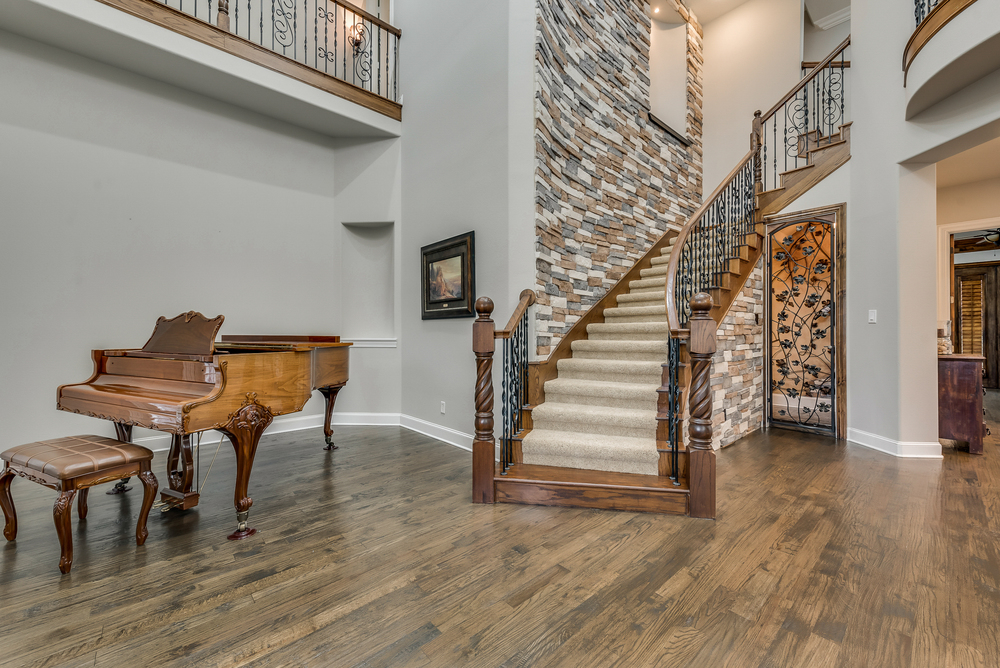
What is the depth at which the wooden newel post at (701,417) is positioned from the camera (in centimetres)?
238

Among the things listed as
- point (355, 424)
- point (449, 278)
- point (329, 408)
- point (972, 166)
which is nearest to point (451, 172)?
point (449, 278)

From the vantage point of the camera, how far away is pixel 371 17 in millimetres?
4469

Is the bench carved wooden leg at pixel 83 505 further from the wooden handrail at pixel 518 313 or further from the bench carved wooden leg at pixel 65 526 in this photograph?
the wooden handrail at pixel 518 313

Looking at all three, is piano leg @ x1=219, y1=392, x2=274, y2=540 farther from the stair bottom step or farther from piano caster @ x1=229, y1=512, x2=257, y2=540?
the stair bottom step

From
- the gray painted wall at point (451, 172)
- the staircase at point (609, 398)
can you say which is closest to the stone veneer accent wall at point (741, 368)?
the staircase at point (609, 398)

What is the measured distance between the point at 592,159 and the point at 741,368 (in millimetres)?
2465

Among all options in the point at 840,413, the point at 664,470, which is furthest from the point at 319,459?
the point at 840,413

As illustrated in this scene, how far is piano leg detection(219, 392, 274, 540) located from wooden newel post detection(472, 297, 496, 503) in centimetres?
119

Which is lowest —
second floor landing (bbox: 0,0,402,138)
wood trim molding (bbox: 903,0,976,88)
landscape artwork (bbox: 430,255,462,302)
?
landscape artwork (bbox: 430,255,462,302)

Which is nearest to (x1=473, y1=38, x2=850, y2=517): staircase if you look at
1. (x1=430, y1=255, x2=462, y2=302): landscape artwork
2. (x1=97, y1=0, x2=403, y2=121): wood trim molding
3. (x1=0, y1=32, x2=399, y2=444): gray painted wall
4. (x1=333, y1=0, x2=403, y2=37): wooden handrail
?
(x1=430, y1=255, x2=462, y2=302): landscape artwork

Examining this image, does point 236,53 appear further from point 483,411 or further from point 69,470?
point 483,411

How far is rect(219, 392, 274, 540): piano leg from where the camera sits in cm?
216

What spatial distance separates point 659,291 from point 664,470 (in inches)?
83.7

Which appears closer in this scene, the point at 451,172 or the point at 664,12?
the point at 451,172
